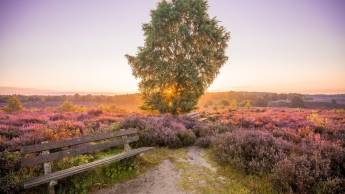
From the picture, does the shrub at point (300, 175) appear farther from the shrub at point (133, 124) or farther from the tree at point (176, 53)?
the tree at point (176, 53)

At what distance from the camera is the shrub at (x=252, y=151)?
22.1 ft

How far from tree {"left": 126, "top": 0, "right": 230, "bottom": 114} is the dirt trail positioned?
12884 mm

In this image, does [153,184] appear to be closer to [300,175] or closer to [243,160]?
[243,160]

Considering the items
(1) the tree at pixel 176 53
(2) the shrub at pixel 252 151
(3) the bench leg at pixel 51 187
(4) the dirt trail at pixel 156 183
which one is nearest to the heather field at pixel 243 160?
(2) the shrub at pixel 252 151

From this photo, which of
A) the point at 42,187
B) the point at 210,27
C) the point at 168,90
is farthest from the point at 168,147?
the point at 210,27

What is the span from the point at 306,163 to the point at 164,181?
145 inches

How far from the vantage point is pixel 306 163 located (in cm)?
594

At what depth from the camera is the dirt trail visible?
578cm

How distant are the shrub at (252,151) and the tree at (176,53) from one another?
11.5 m

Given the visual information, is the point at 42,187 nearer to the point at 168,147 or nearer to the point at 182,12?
the point at 168,147

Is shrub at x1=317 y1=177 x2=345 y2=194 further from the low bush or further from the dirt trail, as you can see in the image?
the dirt trail

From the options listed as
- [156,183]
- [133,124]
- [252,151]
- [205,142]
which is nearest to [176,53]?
[133,124]

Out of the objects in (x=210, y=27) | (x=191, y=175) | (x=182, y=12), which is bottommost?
(x=191, y=175)

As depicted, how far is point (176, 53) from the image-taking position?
20938mm
